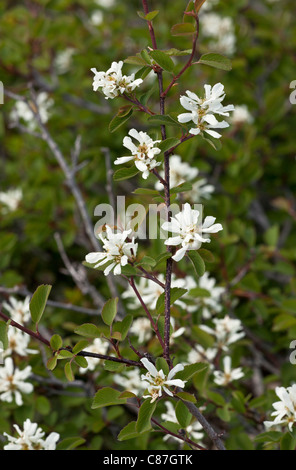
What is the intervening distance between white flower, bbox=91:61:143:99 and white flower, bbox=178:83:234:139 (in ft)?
0.38

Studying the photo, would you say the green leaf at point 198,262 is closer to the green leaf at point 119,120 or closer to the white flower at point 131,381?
the green leaf at point 119,120

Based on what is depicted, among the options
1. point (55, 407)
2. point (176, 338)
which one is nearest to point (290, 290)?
point (176, 338)

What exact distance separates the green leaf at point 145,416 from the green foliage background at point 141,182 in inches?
28.6

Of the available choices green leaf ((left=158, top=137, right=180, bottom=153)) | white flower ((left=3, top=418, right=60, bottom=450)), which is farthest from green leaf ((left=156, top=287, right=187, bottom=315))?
white flower ((left=3, top=418, right=60, bottom=450))

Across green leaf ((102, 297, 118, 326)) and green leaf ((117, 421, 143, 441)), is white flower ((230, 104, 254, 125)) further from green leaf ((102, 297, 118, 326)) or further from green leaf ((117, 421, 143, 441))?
green leaf ((117, 421, 143, 441))

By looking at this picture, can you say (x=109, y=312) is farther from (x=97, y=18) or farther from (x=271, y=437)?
(x=97, y=18)

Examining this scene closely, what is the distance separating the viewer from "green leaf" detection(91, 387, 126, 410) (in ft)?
3.71

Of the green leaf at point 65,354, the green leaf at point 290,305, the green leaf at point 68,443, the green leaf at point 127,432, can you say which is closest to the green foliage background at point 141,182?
the green leaf at point 290,305

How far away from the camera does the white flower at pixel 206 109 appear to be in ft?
3.51

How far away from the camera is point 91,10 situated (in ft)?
10.9

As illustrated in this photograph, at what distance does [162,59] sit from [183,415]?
→ 0.83m
